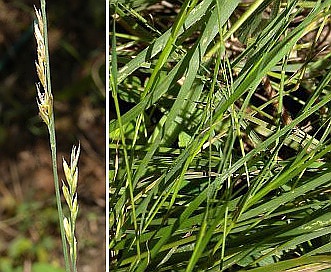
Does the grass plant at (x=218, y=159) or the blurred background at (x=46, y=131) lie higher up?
the grass plant at (x=218, y=159)

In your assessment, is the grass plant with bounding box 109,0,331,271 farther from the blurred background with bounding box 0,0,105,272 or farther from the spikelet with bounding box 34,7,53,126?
the blurred background with bounding box 0,0,105,272

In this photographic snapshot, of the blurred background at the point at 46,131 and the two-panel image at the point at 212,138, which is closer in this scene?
the two-panel image at the point at 212,138

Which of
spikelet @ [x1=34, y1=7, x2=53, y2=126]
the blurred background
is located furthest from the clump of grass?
the blurred background

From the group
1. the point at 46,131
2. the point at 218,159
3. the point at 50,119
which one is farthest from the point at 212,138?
the point at 46,131

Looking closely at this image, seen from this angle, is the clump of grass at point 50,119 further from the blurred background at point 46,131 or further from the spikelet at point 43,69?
the blurred background at point 46,131

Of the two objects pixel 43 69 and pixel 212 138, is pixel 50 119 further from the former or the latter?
pixel 212 138

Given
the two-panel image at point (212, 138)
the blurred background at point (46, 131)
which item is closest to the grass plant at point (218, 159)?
the two-panel image at point (212, 138)

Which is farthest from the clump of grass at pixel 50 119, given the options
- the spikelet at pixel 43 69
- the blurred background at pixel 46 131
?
the blurred background at pixel 46 131
